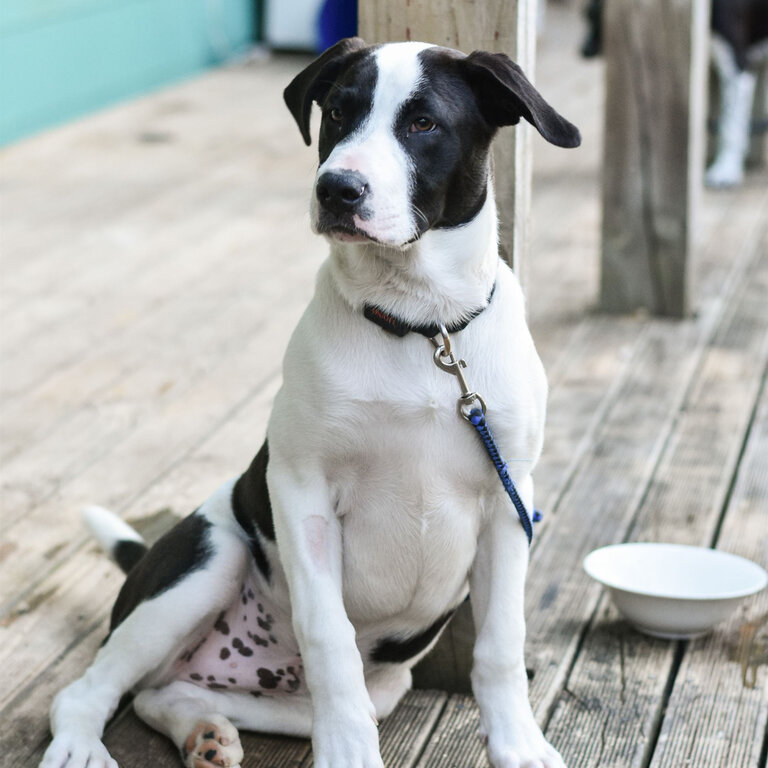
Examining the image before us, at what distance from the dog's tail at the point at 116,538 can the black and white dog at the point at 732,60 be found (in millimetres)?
4751

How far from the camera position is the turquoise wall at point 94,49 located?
744 cm

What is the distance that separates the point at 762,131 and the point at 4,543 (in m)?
5.28

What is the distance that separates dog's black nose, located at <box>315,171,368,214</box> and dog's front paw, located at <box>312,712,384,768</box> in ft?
2.45

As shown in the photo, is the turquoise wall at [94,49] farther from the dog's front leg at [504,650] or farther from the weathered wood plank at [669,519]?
the dog's front leg at [504,650]

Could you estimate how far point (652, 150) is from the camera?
14.6 ft

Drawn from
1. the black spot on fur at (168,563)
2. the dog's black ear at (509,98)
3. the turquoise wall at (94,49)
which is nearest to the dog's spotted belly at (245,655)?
the black spot on fur at (168,563)

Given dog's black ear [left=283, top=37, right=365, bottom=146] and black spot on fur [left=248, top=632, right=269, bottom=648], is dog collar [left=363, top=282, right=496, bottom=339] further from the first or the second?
black spot on fur [left=248, top=632, right=269, bottom=648]

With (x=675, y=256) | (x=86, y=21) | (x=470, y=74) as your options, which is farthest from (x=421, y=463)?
(x=86, y=21)

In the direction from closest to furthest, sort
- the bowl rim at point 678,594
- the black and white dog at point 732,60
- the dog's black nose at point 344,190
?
1. the dog's black nose at point 344,190
2. the bowl rim at point 678,594
3. the black and white dog at point 732,60

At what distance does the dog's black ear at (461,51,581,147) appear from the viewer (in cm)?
179

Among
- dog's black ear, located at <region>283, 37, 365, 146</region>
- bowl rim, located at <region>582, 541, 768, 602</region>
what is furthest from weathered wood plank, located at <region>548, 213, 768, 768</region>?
dog's black ear, located at <region>283, 37, 365, 146</region>

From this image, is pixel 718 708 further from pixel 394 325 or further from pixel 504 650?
pixel 394 325

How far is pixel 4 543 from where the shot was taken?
9.51ft

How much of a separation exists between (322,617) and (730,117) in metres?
5.46
